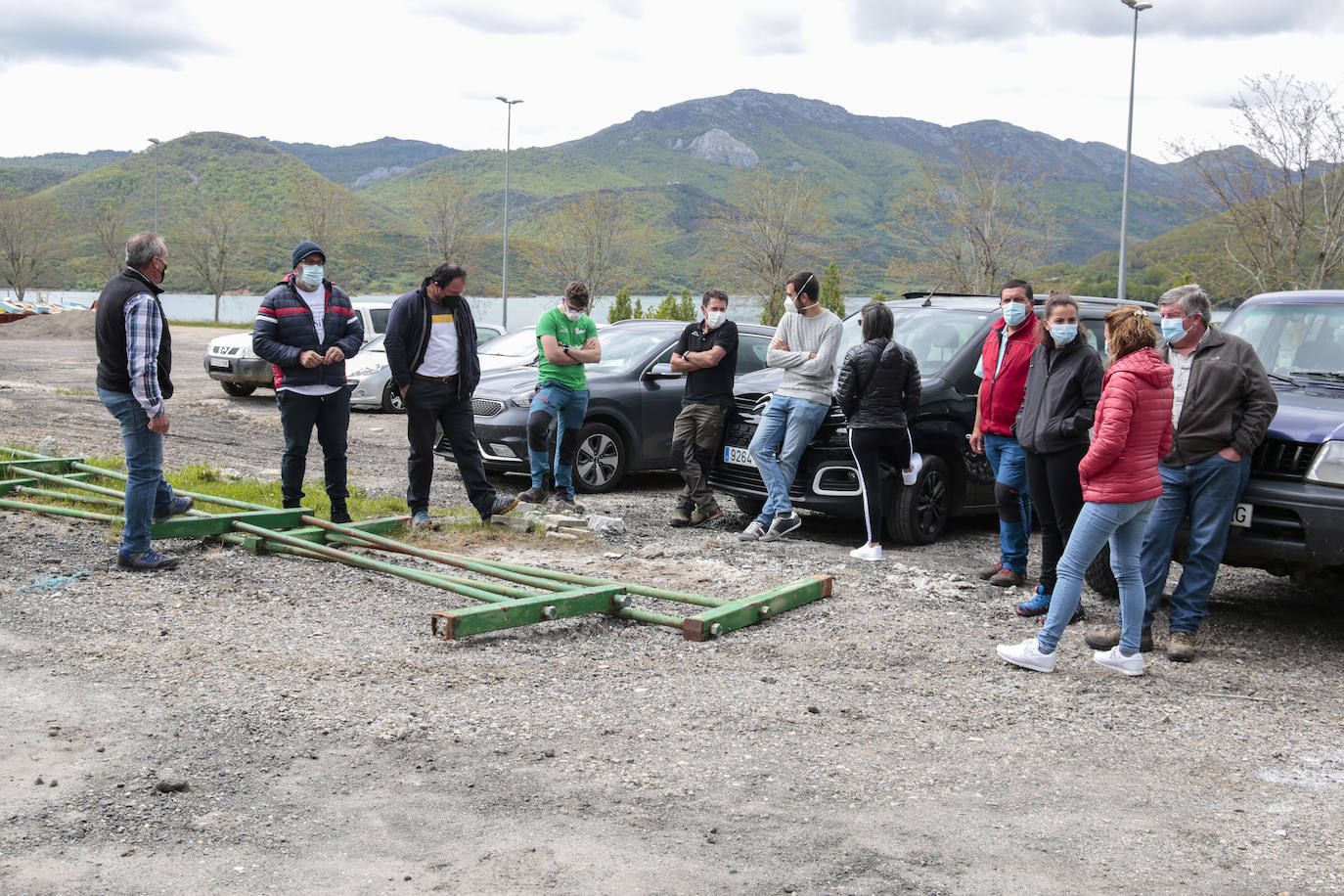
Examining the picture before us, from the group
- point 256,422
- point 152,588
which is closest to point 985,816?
point 152,588

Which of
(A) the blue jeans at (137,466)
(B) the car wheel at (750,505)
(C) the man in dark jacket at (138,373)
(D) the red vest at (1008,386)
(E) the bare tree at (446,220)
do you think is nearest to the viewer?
(C) the man in dark jacket at (138,373)

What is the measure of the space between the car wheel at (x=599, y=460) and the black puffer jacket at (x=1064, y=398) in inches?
199

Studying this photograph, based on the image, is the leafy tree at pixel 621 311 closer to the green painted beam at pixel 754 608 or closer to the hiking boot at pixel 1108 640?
the green painted beam at pixel 754 608

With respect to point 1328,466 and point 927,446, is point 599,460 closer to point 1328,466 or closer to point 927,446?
point 927,446

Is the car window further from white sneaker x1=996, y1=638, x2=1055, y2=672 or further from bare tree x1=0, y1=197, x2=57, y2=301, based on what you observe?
bare tree x1=0, y1=197, x2=57, y2=301

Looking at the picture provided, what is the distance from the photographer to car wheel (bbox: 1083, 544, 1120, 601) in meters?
6.89

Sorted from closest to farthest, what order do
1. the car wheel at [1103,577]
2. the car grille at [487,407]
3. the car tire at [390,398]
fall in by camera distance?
the car wheel at [1103,577]
the car grille at [487,407]
the car tire at [390,398]

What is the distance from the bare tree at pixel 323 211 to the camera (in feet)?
203

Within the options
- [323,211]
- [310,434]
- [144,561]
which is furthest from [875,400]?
[323,211]

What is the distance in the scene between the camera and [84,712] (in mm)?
4492

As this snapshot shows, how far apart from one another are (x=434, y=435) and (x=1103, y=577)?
4905mm

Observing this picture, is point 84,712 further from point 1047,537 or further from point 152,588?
point 1047,537

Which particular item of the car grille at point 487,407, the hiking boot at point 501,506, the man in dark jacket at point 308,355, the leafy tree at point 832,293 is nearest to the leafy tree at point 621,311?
the leafy tree at point 832,293

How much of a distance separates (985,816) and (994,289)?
3483 cm
